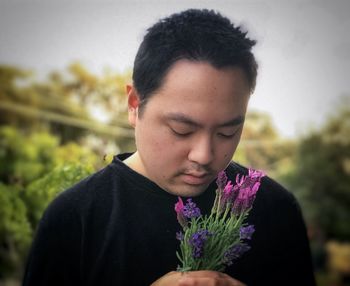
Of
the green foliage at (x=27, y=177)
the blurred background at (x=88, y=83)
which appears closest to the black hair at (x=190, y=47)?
the blurred background at (x=88, y=83)

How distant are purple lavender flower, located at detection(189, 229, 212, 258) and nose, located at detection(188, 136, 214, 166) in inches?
10.4

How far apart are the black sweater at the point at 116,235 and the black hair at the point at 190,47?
0.36 meters

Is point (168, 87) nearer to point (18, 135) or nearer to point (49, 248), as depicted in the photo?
point (49, 248)

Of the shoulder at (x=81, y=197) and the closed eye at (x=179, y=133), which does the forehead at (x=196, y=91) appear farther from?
the shoulder at (x=81, y=197)

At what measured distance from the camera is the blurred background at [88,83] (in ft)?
7.43

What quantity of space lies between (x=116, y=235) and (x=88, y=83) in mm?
966

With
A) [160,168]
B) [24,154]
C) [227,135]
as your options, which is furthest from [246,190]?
[24,154]

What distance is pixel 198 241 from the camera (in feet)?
5.96

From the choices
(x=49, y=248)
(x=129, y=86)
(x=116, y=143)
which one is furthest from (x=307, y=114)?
(x=49, y=248)

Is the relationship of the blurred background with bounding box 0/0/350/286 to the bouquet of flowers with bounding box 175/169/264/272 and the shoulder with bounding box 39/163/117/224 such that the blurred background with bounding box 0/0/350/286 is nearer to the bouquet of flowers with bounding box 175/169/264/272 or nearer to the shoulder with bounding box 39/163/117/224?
the shoulder with bounding box 39/163/117/224

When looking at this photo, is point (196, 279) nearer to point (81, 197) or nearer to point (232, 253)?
point (232, 253)

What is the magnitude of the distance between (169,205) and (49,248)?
48cm

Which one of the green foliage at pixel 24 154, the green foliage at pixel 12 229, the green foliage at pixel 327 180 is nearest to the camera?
the green foliage at pixel 12 229

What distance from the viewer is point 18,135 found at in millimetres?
2918
